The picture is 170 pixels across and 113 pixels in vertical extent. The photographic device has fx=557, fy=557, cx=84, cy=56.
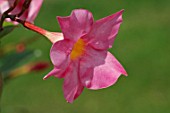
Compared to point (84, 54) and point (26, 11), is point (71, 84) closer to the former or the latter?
point (84, 54)

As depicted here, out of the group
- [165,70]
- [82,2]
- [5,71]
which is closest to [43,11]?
[82,2]

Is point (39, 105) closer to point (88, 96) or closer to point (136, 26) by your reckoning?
point (88, 96)

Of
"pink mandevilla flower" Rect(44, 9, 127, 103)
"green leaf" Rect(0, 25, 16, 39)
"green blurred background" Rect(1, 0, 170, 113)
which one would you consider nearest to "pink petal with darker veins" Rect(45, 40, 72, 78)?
"pink mandevilla flower" Rect(44, 9, 127, 103)

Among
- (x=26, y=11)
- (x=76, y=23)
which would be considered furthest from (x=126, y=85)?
(x=76, y=23)

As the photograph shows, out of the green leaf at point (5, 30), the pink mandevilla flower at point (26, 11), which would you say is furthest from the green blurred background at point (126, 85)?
the green leaf at point (5, 30)

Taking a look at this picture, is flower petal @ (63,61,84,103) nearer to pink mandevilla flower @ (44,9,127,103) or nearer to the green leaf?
pink mandevilla flower @ (44,9,127,103)

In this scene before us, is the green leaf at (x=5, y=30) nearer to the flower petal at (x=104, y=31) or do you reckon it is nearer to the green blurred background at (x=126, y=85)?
the flower petal at (x=104, y=31)
